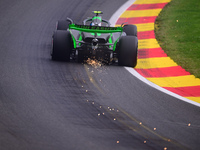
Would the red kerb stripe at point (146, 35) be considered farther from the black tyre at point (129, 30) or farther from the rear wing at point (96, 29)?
the rear wing at point (96, 29)

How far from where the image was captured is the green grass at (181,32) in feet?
45.1

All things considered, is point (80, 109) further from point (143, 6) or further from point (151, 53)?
point (143, 6)

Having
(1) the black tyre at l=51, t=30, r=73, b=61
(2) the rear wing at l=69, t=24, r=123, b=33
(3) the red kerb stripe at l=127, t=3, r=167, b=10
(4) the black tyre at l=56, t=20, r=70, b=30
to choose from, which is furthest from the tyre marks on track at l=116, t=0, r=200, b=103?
(4) the black tyre at l=56, t=20, r=70, b=30

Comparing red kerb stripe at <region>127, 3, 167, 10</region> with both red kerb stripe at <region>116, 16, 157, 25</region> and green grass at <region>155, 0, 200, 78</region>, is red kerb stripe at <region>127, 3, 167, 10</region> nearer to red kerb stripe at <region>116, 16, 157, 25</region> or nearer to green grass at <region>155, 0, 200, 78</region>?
green grass at <region>155, 0, 200, 78</region>

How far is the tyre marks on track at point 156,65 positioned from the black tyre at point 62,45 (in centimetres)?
197

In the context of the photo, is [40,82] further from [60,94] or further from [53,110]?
[53,110]

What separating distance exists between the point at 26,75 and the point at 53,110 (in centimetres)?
240

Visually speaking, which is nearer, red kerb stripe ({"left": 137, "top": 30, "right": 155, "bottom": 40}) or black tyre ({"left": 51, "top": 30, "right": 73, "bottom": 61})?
black tyre ({"left": 51, "top": 30, "right": 73, "bottom": 61})

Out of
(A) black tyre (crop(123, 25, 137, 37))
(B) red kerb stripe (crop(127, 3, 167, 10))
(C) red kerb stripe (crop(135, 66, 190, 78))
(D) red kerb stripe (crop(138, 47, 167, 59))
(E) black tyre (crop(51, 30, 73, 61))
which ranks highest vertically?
(B) red kerb stripe (crop(127, 3, 167, 10))

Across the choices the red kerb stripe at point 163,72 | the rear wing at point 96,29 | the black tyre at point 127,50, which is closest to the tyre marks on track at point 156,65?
the red kerb stripe at point 163,72

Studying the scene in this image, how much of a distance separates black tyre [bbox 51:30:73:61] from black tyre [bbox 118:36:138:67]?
1390mm

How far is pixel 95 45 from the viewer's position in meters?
12.2

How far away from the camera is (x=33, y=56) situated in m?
13.2

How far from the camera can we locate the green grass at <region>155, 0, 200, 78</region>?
45.1ft
